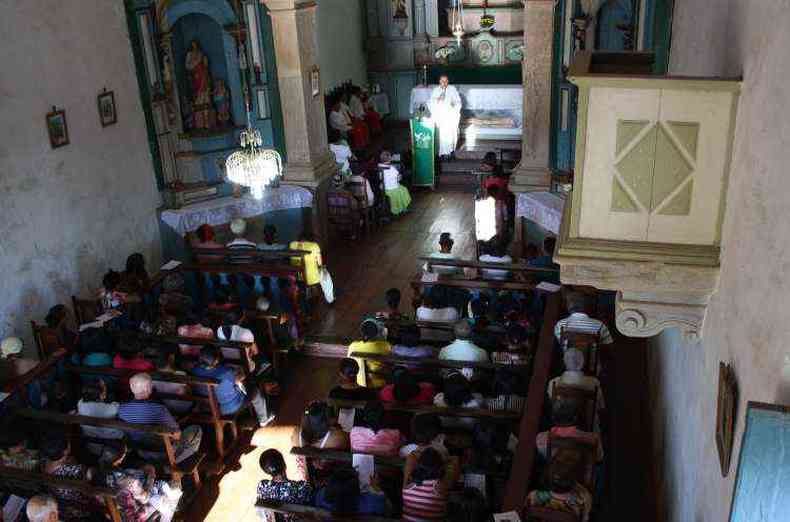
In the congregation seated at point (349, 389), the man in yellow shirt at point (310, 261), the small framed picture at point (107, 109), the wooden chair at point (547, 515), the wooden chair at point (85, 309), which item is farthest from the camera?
the small framed picture at point (107, 109)

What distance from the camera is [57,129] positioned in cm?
772

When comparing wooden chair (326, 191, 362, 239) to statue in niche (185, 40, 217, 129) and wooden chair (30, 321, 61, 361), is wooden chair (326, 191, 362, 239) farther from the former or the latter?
wooden chair (30, 321, 61, 361)

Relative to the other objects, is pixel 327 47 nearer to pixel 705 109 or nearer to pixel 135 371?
pixel 135 371

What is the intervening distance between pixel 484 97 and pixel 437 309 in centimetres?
841

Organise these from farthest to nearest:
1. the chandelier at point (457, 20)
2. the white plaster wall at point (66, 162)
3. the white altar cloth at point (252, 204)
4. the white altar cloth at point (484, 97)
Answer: the chandelier at point (457, 20) → the white altar cloth at point (484, 97) → the white altar cloth at point (252, 204) → the white plaster wall at point (66, 162)

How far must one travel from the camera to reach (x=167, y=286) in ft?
25.3

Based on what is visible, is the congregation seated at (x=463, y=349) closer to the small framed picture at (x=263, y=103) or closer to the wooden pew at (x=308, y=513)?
the wooden pew at (x=308, y=513)

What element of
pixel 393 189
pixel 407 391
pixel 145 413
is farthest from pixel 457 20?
pixel 145 413

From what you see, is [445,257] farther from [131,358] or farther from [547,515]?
[547,515]

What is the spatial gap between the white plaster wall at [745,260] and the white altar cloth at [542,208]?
4279 millimetres

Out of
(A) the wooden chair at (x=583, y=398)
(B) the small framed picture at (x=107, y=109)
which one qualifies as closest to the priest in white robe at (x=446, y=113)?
(B) the small framed picture at (x=107, y=109)

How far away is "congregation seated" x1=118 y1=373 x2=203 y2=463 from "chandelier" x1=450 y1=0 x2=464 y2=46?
11719 millimetres

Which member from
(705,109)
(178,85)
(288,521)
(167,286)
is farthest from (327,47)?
(705,109)

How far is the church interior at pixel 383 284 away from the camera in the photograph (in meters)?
3.16
